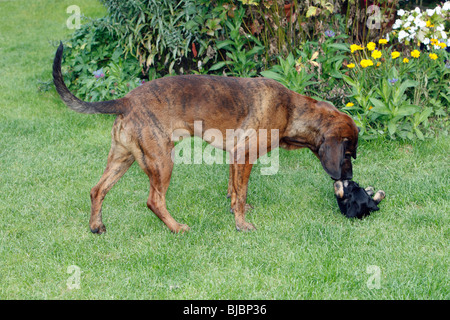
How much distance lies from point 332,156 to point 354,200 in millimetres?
411

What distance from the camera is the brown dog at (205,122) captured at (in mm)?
3680

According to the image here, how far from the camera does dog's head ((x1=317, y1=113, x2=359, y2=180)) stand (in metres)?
3.92

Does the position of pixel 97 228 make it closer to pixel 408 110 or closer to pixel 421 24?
pixel 408 110

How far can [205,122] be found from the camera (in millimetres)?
3875

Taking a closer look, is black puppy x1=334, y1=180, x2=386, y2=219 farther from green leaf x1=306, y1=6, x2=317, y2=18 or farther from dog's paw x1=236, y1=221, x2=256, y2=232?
green leaf x1=306, y1=6, x2=317, y2=18

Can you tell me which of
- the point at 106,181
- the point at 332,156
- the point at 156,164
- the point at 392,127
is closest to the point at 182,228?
the point at 156,164

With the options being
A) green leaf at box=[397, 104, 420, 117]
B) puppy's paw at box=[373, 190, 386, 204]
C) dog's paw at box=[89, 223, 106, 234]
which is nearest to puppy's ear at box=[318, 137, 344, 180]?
puppy's paw at box=[373, 190, 386, 204]

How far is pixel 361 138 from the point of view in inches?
213

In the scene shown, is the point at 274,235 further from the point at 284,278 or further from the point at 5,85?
the point at 5,85

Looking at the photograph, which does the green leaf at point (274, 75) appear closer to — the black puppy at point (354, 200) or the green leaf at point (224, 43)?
the green leaf at point (224, 43)

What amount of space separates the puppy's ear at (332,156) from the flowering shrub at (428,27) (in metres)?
2.35

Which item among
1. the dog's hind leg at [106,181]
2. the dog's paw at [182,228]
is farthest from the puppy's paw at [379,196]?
the dog's hind leg at [106,181]

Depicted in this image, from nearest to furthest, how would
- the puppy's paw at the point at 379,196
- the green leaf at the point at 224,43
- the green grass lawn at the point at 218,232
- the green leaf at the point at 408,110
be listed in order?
the green grass lawn at the point at 218,232 → the puppy's paw at the point at 379,196 → the green leaf at the point at 408,110 → the green leaf at the point at 224,43

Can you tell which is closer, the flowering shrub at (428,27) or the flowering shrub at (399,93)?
the flowering shrub at (399,93)
